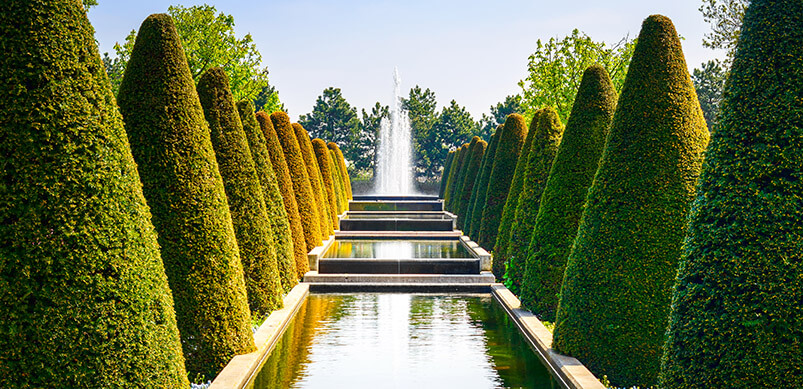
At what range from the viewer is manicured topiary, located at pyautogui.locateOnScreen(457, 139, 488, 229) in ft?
94.8

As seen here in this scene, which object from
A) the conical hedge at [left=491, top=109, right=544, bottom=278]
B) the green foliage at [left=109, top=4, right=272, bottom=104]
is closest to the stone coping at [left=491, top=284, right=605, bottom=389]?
the conical hedge at [left=491, top=109, right=544, bottom=278]

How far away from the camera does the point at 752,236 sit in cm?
622

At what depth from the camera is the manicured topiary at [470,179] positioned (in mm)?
28891

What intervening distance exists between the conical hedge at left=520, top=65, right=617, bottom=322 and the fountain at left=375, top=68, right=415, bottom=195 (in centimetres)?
5581

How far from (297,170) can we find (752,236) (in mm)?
15606

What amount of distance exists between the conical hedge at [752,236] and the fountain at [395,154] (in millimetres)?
62024

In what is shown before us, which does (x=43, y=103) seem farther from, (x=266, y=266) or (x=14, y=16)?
(x=266, y=266)

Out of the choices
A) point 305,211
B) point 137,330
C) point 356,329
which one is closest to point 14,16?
point 137,330

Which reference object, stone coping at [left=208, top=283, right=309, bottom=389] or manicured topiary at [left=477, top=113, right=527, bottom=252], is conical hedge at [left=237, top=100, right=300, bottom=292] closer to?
stone coping at [left=208, top=283, right=309, bottom=389]

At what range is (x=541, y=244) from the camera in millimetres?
13102

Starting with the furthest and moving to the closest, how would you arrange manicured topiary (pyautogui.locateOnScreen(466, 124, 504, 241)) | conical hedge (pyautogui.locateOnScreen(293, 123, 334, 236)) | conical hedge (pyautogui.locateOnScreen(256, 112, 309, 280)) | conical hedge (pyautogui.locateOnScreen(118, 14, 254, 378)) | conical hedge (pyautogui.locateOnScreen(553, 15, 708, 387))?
conical hedge (pyautogui.locateOnScreen(293, 123, 334, 236))
manicured topiary (pyautogui.locateOnScreen(466, 124, 504, 241))
conical hedge (pyautogui.locateOnScreen(256, 112, 309, 280))
conical hedge (pyautogui.locateOnScreen(118, 14, 254, 378))
conical hedge (pyautogui.locateOnScreen(553, 15, 708, 387))

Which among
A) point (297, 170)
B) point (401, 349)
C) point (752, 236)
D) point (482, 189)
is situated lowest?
point (401, 349)

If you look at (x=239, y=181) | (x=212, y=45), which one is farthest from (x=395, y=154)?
(x=239, y=181)

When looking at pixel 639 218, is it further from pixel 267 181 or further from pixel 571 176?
pixel 267 181
